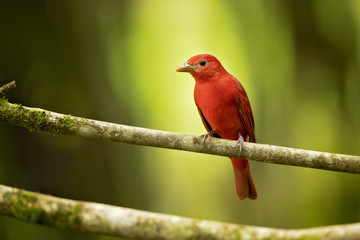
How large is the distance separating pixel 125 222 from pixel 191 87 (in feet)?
11.1

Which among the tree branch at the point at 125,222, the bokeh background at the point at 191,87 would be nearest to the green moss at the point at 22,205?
the tree branch at the point at 125,222

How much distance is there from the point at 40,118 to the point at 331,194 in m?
3.56

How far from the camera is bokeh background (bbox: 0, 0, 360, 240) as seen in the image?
4484mm

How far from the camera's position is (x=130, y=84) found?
4.77 metres

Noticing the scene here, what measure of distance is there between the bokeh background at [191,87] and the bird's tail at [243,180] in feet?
5.24

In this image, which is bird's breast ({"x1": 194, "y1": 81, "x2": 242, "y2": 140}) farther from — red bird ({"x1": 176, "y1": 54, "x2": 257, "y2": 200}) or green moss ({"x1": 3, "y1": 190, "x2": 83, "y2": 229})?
green moss ({"x1": 3, "y1": 190, "x2": 83, "y2": 229})

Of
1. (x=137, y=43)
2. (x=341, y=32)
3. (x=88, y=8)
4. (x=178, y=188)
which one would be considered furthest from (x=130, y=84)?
(x=341, y=32)

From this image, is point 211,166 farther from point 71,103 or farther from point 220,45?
point 71,103

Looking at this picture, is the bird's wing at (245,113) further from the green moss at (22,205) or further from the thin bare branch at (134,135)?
the green moss at (22,205)

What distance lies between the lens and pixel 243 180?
3.06 meters

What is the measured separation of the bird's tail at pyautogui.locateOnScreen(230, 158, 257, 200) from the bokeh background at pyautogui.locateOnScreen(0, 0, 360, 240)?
1596 millimetres

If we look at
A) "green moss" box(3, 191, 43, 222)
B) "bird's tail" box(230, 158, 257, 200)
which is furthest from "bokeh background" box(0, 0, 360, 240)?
"green moss" box(3, 191, 43, 222)

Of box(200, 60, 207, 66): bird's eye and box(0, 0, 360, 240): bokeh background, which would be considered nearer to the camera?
box(200, 60, 207, 66): bird's eye

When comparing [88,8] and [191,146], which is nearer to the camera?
[191,146]
